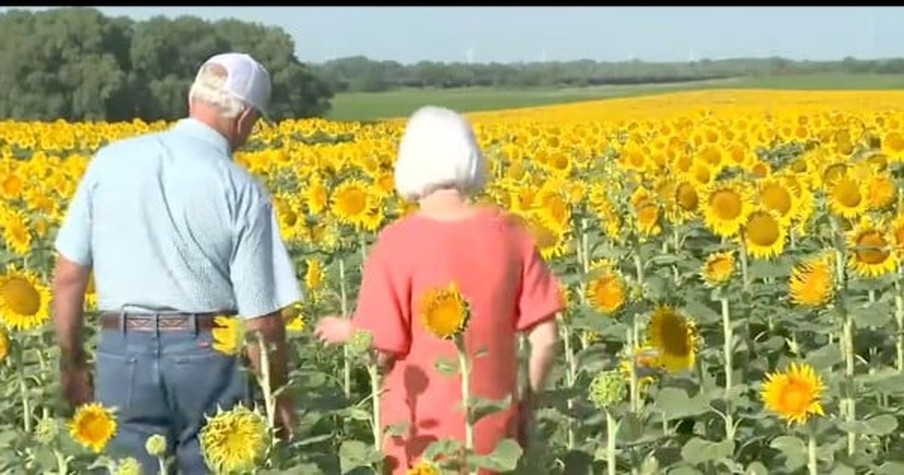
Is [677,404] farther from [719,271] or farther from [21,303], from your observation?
[21,303]

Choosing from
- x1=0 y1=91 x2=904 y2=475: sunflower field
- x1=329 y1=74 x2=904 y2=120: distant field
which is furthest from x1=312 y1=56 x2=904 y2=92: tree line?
x1=0 y1=91 x2=904 y2=475: sunflower field

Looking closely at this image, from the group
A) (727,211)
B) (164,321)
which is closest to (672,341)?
(164,321)

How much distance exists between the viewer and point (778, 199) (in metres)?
5.24

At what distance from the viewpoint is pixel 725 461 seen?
10.3 feet

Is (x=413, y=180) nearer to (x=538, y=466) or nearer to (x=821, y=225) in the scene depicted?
(x=538, y=466)

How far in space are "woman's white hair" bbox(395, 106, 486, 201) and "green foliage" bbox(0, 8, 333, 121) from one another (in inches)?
1283

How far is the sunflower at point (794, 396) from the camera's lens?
289cm

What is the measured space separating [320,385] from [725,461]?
1.43m

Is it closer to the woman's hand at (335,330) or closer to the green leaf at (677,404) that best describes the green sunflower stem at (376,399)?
the woman's hand at (335,330)

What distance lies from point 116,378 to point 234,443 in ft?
4.04

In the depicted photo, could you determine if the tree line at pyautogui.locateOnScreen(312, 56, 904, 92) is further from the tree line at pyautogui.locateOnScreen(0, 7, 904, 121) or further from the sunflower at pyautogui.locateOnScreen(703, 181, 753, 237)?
the sunflower at pyautogui.locateOnScreen(703, 181, 753, 237)

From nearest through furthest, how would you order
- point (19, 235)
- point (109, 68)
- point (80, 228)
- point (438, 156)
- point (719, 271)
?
point (438, 156) < point (80, 228) < point (719, 271) < point (19, 235) < point (109, 68)

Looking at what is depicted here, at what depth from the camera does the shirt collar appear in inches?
140

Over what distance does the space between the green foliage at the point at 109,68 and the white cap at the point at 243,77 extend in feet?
105
